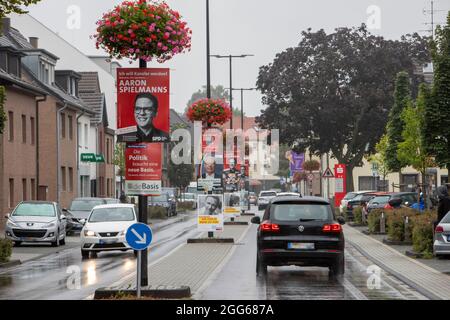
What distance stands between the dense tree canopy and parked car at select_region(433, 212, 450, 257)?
45916 mm

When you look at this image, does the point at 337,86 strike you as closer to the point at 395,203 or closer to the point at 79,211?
the point at 395,203

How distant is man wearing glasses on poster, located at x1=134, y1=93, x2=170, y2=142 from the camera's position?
16.9 meters

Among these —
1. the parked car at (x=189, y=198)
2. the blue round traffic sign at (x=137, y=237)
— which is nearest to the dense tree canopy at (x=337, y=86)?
the parked car at (x=189, y=198)

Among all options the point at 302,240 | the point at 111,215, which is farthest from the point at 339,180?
the point at 302,240

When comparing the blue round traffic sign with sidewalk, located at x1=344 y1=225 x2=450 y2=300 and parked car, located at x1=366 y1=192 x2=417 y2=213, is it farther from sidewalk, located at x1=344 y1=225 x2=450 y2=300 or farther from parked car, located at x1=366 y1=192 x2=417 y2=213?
parked car, located at x1=366 y1=192 x2=417 y2=213

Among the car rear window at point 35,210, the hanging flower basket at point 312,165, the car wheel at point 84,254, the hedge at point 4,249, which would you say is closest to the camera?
the hedge at point 4,249

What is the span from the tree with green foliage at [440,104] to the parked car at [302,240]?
13.2 m

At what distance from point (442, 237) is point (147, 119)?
921 centimetres

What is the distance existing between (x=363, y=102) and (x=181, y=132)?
4026cm

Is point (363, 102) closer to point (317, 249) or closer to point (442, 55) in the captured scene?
point (442, 55)

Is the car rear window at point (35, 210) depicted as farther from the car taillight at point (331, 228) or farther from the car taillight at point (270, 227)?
the car taillight at point (331, 228)

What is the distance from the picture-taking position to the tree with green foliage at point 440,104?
33156mm

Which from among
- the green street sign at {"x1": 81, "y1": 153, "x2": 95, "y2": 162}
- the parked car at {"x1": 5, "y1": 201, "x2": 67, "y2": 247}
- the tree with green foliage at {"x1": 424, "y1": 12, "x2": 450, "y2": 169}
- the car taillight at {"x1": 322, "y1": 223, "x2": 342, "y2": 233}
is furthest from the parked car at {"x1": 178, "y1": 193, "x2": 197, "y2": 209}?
Result: the car taillight at {"x1": 322, "y1": 223, "x2": 342, "y2": 233}
